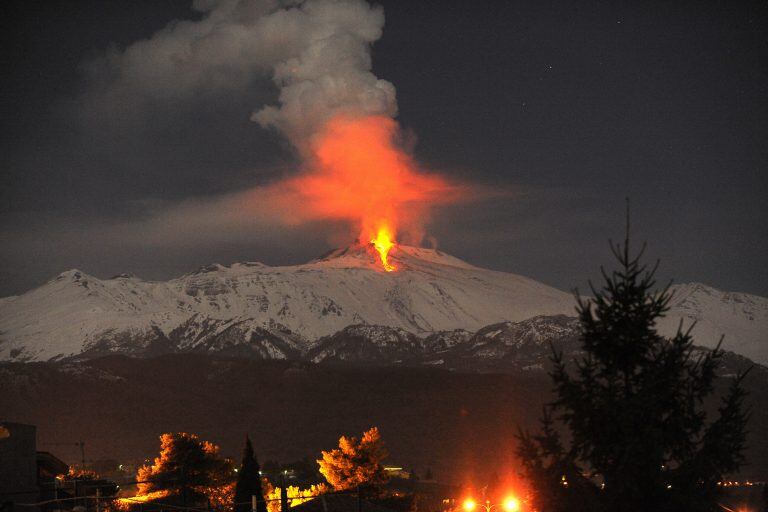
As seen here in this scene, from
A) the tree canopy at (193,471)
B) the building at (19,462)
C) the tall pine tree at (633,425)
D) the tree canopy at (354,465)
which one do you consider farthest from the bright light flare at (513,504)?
the tree canopy at (193,471)

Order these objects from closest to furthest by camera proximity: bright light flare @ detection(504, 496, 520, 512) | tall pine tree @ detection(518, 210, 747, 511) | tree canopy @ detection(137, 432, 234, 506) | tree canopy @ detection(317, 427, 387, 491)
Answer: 1. tall pine tree @ detection(518, 210, 747, 511)
2. bright light flare @ detection(504, 496, 520, 512)
3. tree canopy @ detection(137, 432, 234, 506)
4. tree canopy @ detection(317, 427, 387, 491)

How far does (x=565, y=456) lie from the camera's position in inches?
619

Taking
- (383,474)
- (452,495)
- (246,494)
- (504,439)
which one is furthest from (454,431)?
(246,494)

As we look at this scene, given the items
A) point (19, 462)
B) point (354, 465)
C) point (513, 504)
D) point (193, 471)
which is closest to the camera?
point (513, 504)

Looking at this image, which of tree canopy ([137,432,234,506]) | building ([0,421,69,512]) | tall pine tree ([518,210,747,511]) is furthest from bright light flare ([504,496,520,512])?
tree canopy ([137,432,234,506])

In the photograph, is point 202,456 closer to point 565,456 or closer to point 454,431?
point 565,456

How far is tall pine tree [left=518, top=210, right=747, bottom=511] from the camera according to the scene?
1478 centimetres

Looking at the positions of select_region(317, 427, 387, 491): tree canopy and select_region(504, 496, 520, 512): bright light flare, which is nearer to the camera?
select_region(504, 496, 520, 512): bright light flare

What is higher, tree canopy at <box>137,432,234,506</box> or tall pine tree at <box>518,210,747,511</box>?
tall pine tree at <box>518,210,747,511</box>

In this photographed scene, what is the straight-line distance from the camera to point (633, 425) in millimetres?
14867

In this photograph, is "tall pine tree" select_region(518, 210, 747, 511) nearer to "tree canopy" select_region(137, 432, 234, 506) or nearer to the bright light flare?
the bright light flare

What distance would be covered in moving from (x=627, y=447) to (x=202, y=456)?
53.7m

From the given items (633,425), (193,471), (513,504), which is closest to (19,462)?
(513,504)

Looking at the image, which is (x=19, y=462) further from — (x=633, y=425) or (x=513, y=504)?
(x=633, y=425)
